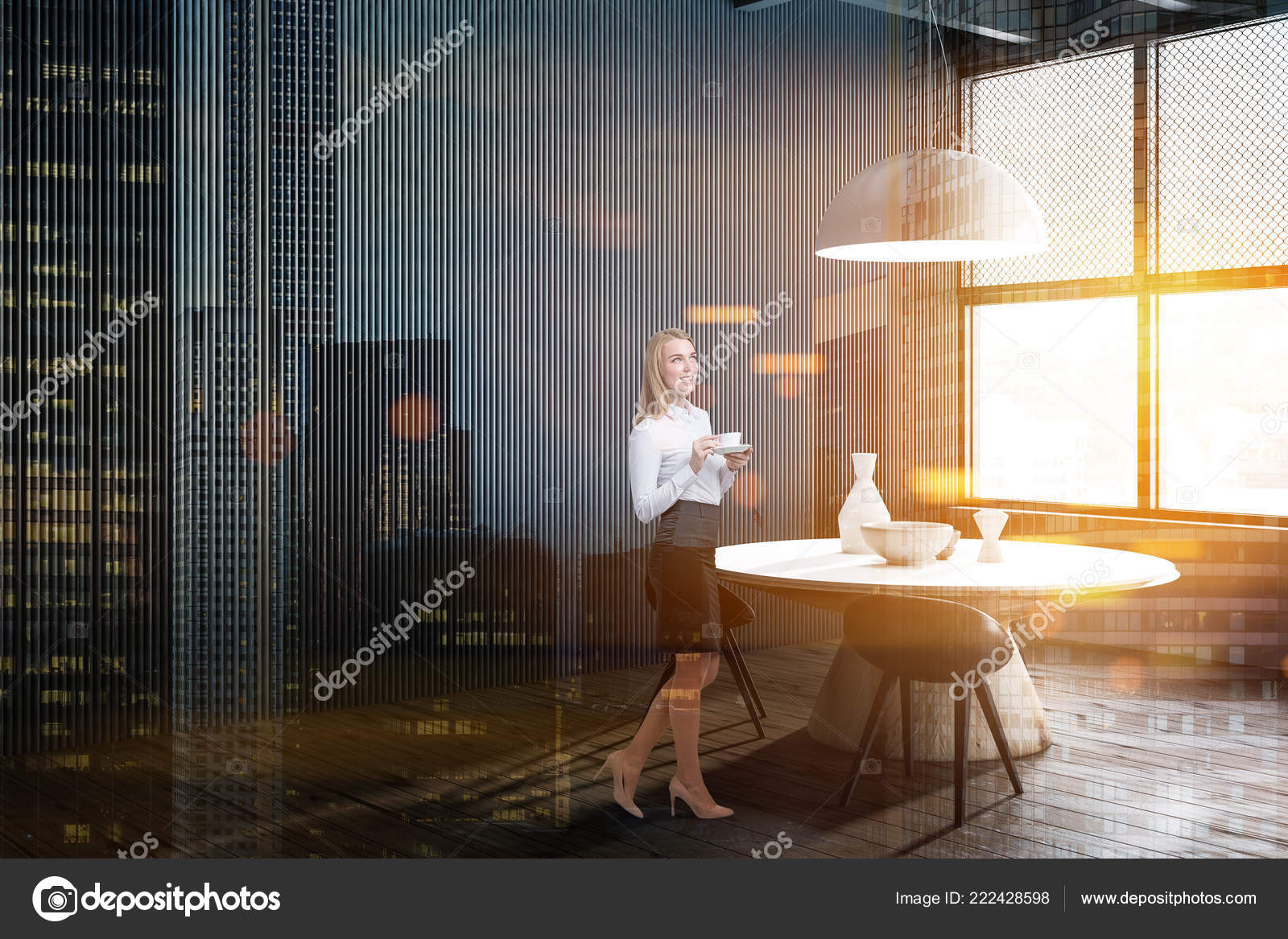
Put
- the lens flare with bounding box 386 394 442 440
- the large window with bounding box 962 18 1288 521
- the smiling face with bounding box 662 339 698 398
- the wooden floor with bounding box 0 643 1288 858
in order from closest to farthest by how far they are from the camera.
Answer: the wooden floor with bounding box 0 643 1288 858 → the smiling face with bounding box 662 339 698 398 → the lens flare with bounding box 386 394 442 440 → the large window with bounding box 962 18 1288 521

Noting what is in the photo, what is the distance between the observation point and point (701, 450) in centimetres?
292

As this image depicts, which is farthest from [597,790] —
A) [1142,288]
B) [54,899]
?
[1142,288]

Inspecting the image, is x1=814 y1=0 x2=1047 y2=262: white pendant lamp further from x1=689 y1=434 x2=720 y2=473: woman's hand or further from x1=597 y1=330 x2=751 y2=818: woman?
x1=689 y1=434 x2=720 y2=473: woman's hand

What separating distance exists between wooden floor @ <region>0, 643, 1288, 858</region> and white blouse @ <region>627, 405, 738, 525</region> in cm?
94

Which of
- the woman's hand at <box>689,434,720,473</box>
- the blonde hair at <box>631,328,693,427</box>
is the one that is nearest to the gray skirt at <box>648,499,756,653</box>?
the woman's hand at <box>689,434,720,473</box>

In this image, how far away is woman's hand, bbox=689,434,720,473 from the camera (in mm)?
2900

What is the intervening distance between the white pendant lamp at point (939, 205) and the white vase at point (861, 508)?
2.63ft

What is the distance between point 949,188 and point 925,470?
2.84 m

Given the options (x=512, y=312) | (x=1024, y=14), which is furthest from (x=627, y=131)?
(x=1024, y=14)

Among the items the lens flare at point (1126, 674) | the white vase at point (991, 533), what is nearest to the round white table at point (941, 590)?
the white vase at point (991, 533)

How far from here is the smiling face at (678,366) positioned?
118 inches

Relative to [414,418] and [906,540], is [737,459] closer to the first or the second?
[906,540]

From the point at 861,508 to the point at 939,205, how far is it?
1.08 m

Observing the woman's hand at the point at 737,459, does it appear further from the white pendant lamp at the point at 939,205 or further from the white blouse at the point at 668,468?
the white pendant lamp at the point at 939,205
